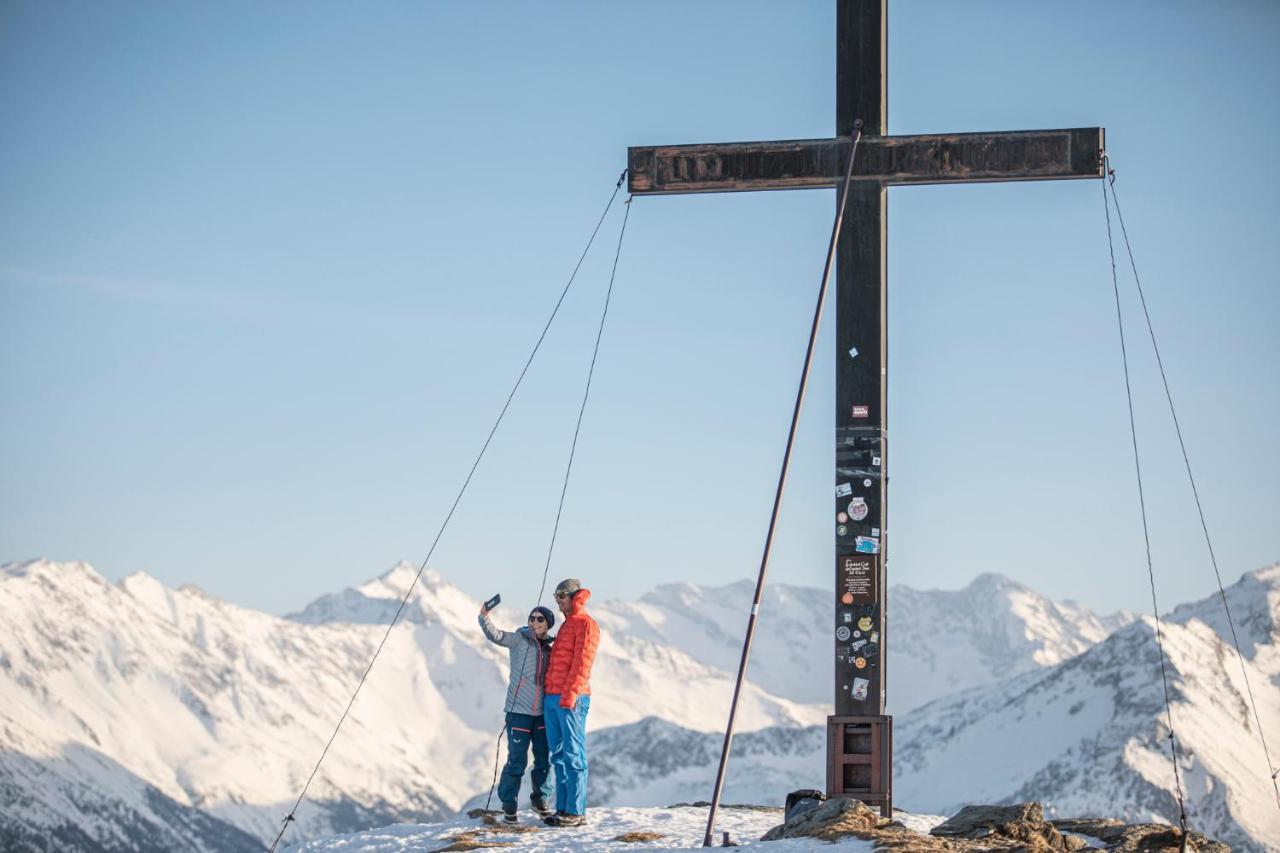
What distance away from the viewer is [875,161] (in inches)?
772

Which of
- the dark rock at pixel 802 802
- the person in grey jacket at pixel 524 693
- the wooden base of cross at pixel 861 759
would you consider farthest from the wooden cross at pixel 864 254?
the person in grey jacket at pixel 524 693

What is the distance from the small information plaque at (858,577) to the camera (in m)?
19.3

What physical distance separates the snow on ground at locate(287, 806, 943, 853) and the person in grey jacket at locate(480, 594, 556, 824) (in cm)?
50

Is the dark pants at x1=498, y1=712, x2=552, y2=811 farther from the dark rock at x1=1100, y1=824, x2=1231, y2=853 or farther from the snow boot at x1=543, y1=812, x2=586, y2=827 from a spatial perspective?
the dark rock at x1=1100, y1=824, x2=1231, y2=853

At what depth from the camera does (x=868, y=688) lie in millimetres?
19109

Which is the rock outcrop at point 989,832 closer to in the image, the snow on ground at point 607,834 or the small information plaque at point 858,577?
the snow on ground at point 607,834

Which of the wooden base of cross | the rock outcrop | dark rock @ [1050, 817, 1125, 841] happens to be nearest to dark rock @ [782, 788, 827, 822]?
the rock outcrop

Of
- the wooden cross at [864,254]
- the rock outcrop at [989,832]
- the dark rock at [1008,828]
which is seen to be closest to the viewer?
the rock outcrop at [989,832]

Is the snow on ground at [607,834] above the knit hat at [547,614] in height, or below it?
below

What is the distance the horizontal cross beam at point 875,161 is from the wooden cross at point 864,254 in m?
0.01

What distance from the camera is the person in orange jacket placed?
18.9 meters

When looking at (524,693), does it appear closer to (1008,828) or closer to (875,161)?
(1008,828)

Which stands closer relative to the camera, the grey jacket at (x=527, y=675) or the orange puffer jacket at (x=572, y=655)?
the orange puffer jacket at (x=572, y=655)

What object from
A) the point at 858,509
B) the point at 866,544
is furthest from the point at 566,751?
the point at 858,509
